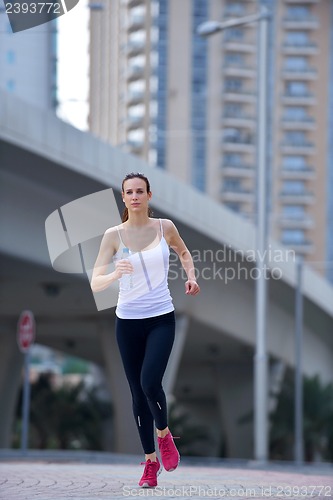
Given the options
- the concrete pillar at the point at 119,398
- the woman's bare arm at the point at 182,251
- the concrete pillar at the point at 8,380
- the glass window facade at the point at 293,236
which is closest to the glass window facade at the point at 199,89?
the glass window facade at the point at 293,236

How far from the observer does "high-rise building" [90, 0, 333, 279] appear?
113m

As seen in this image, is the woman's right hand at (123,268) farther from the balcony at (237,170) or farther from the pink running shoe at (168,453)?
the balcony at (237,170)

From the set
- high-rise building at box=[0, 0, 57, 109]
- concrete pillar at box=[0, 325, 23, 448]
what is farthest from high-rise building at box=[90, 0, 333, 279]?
concrete pillar at box=[0, 325, 23, 448]

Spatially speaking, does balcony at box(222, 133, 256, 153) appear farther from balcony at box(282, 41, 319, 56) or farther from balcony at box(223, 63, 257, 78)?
balcony at box(282, 41, 319, 56)

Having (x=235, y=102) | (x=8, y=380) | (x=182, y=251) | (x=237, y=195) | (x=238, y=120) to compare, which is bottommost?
(x=237, y=195)

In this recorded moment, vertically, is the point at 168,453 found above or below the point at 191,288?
below

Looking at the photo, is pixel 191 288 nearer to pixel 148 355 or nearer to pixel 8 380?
pixel 148 355

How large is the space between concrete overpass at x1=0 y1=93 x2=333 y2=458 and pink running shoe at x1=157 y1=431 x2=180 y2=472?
1444 centimetres

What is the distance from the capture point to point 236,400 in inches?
1797

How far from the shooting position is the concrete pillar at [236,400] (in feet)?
148

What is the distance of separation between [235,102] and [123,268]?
109713 mm

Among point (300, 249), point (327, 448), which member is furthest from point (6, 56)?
point (300, 249)

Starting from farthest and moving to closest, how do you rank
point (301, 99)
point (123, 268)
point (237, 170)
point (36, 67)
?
point (301, 99) → point (237, 170) → point (36, 67) → point (123, 268)

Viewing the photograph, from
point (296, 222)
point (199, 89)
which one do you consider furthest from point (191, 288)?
point (296, 222)
